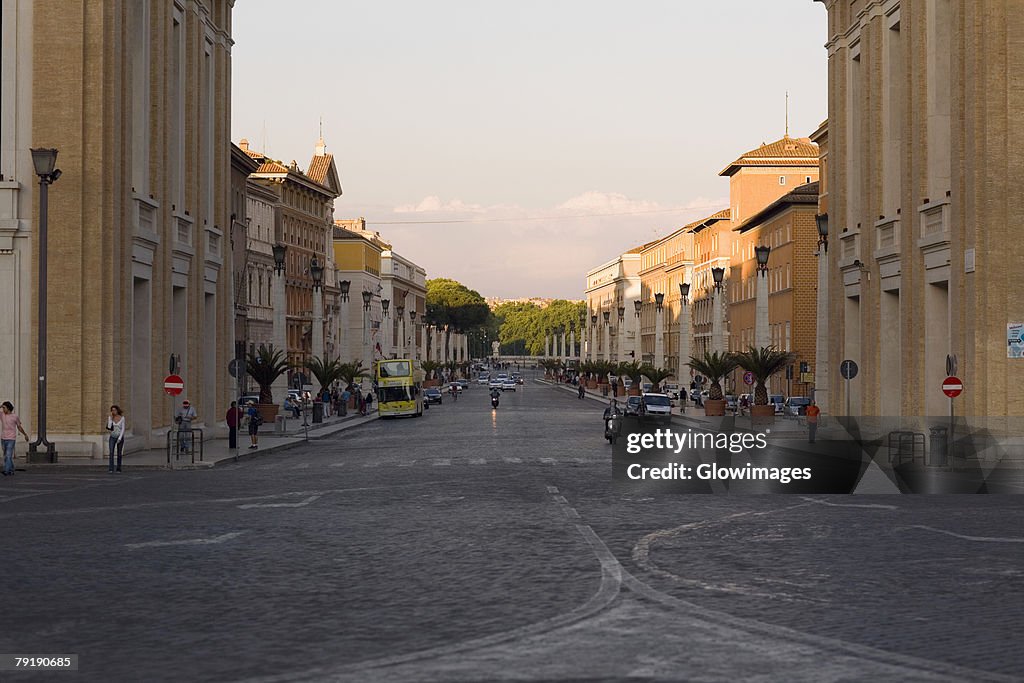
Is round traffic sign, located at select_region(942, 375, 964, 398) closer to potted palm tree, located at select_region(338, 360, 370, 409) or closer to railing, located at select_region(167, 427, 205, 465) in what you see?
railing, located at select_region(167, 427, 205, 465)

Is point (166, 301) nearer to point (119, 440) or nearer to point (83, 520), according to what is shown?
point (119, 440)

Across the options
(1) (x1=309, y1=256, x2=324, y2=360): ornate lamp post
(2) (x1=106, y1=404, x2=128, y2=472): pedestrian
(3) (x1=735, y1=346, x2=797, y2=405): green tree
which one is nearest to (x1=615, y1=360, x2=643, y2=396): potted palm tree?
(1) (x1=309, y1=256, x2=324, y2=360): ornate lamp post

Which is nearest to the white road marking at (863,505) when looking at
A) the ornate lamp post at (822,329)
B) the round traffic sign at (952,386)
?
the round traffic sign at (952,386)

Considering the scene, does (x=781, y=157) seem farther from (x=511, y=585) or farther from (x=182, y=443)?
(x=511, y=585)

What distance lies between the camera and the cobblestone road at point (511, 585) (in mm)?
9961

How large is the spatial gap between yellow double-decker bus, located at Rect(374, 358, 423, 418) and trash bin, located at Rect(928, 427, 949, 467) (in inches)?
1779

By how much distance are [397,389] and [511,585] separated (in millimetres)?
64719

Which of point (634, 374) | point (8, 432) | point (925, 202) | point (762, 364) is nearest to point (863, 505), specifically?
point (8, 432)

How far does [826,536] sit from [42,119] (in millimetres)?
25340

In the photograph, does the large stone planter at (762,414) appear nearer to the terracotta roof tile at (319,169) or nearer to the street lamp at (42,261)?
the street lamp at (42,261)

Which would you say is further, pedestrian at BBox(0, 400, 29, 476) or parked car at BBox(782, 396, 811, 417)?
parked car at BBox(782, 396, 811, 417)

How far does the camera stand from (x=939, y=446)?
3528 cm

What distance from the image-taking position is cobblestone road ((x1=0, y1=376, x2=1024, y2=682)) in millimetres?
9961

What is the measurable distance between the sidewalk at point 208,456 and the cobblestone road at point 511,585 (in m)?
8.19
